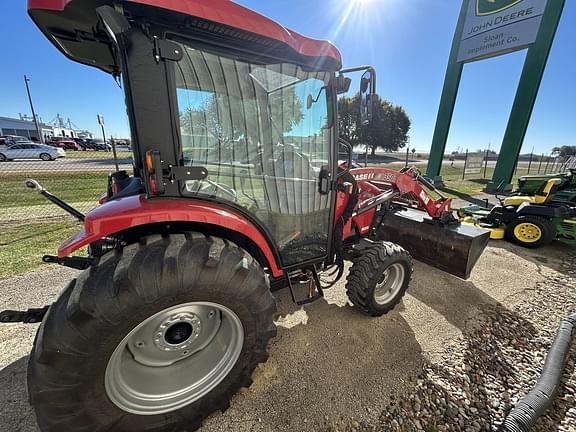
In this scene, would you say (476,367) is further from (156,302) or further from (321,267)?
(156,302)

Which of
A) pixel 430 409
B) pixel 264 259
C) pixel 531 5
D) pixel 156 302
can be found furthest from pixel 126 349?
pixel 531 5

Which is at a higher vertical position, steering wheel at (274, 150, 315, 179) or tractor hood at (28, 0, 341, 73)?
tractor hood at (28, 0, 341, 73)

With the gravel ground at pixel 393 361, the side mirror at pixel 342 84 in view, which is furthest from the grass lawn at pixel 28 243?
the side mirror at pixel 342 84

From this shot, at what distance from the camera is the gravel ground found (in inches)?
69.4

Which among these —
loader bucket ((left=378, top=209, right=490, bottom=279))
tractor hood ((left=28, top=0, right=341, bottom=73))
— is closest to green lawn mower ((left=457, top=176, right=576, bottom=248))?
loader bucket ((left=378, top=209, right=490, bottom=279))

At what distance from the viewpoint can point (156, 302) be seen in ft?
4.48

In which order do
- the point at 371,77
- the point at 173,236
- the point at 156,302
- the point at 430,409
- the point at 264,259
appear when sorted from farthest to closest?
the point at 264,259 < the point at 371,77 < the point at 430,409 < the point at 173,236 < the point at 156,302

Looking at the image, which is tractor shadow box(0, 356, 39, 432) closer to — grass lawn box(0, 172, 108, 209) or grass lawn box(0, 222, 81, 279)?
grass lawn box(0, 222, 81, 279)

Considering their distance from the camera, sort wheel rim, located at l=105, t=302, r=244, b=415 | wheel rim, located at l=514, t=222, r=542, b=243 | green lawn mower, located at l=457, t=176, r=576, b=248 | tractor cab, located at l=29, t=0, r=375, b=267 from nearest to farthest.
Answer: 1. tractor cab, located at l=29, t=0, r=375, b=267
2. wheel rim, located at l=105, t=302, r=244, b=415
3. green lawn mower, located at l=457, t=176, r=576, b=248
4. wheel rim, located at l=514, t=222, r=542, b=243

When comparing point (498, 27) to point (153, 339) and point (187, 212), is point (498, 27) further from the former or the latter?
point (153, 339)

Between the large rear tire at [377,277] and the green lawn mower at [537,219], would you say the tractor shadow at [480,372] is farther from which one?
the green lawn mower at [537,219]

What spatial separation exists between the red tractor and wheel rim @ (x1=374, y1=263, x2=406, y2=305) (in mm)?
1059

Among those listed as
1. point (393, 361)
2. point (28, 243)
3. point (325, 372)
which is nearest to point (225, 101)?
point (325, 372)

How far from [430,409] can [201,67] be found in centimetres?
271
